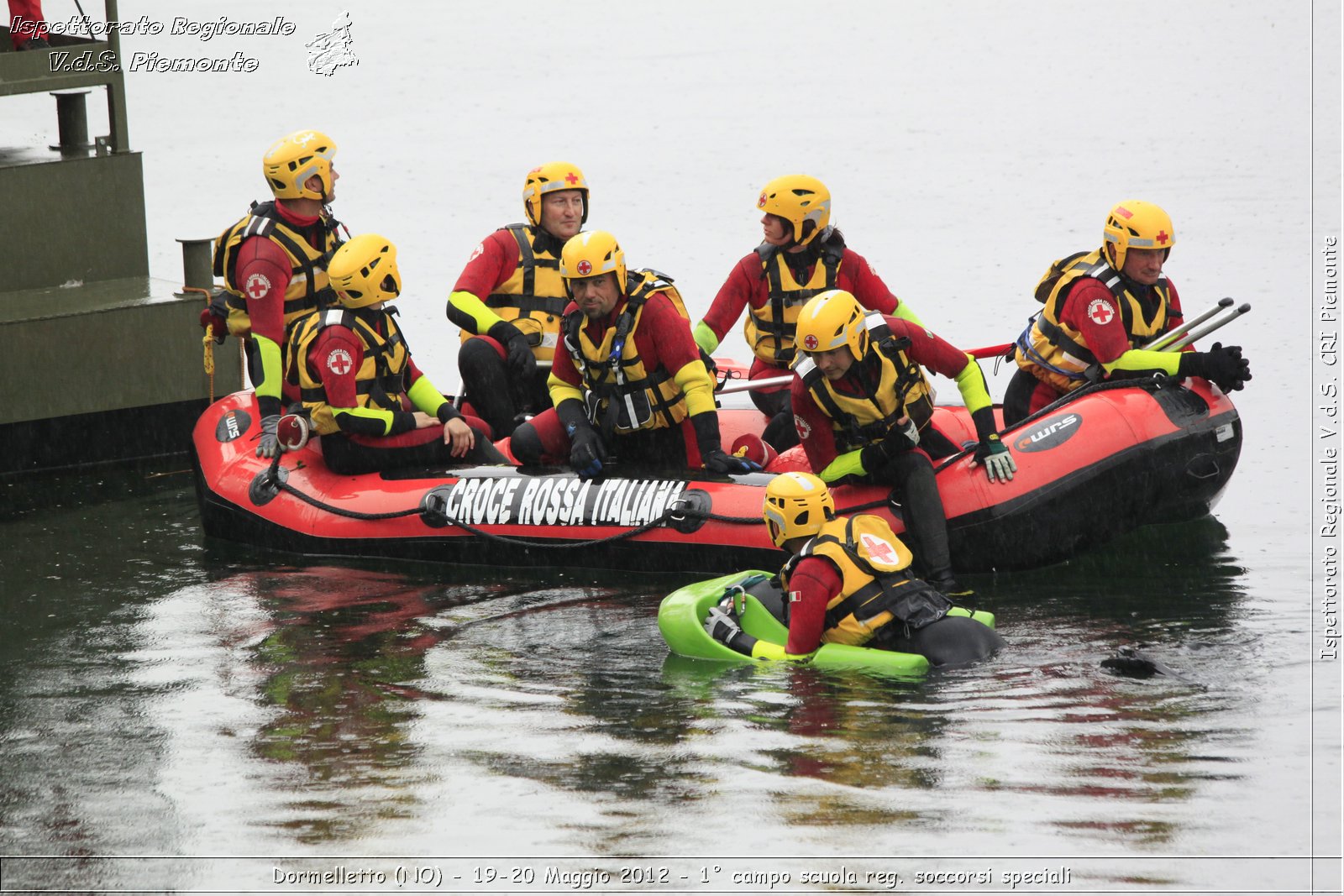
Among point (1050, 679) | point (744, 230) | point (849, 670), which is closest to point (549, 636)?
point (849, 670)

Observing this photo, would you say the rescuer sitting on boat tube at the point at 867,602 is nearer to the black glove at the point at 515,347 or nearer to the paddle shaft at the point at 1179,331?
the paddle shaft at the point at 1179,331

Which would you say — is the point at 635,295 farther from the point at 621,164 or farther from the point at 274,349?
the point at 621,164

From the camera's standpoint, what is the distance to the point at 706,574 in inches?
281

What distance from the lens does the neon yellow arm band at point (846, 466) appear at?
22.4ft

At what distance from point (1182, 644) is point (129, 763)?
3.50m

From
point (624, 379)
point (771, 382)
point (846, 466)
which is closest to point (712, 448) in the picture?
point (624, 379)

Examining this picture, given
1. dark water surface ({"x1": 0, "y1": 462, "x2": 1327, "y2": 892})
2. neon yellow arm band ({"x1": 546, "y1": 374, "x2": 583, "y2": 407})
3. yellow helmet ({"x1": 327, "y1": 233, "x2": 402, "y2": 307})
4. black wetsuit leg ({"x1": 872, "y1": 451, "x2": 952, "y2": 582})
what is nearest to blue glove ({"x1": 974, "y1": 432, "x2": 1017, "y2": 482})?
black wetsuit leg ({"x1": 872, "y1": 451, "x2": 952, "y2": 582})

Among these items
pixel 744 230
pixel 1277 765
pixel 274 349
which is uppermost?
pixel 744 230

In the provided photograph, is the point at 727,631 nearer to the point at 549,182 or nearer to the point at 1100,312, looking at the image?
the point at 1100,312

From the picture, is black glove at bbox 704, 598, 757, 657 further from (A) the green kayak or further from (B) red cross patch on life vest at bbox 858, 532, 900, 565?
(B) red cross patch on life vest at bbox 858, 532, 900, 565

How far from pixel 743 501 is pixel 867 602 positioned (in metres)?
1.41

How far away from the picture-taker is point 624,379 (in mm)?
7164

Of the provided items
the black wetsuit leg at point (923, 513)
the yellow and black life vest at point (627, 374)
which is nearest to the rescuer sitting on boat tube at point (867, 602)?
the black wetsuit leg at point (923, 513)

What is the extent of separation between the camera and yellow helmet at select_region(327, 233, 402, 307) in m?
7.33
